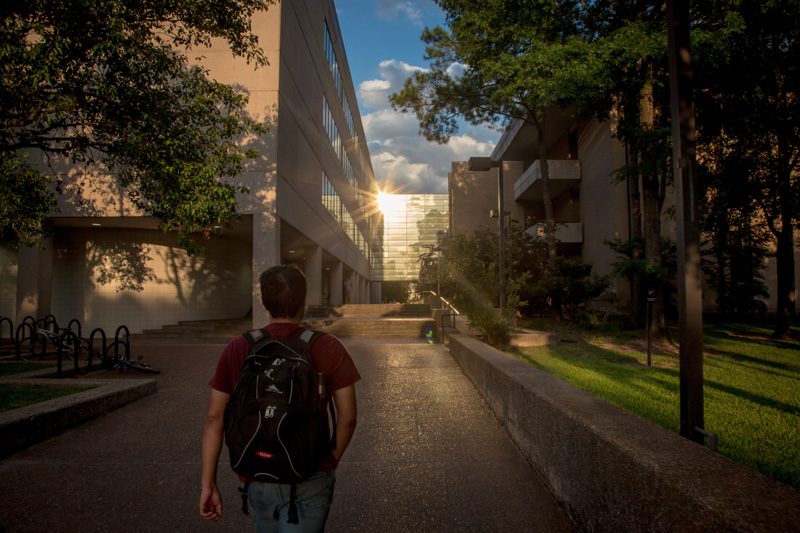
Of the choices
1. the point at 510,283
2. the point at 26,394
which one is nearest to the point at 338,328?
the point at 510,283

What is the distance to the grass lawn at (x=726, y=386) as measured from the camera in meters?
4.30

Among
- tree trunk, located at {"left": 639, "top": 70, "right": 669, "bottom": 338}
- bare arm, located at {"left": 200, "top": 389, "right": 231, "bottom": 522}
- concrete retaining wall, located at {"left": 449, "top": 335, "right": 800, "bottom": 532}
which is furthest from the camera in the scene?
tree trunk, located at {"left": 639, "top": 70, "right": 669, "bottom": 338}

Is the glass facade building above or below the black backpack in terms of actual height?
above

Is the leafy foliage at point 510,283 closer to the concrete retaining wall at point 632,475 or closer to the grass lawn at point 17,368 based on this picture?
the concrete retaining wall at point 632,475

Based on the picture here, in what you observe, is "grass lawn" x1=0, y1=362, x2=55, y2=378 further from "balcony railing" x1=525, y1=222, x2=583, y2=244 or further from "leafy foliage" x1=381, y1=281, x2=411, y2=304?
"leafy foliage" x1=381, y1=281, x2=411, y2=304

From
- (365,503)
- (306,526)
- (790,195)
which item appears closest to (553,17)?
(790,195)

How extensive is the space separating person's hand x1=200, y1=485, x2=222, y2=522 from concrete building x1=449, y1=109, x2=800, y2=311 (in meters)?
15.0

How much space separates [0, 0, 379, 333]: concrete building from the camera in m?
15.9

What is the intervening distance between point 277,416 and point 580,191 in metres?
26.5

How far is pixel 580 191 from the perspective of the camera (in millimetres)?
25766

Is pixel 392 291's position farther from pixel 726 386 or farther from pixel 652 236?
pixel 726 386

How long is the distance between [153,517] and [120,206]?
608 inches

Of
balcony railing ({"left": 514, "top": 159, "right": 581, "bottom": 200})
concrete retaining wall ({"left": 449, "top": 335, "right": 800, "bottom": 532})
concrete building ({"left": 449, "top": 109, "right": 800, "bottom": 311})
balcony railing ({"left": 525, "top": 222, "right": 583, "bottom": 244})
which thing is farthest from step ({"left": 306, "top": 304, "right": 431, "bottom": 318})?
concrete retaining wall ({"left": 449, "top": 335, "right": 800, "bottom": 532})

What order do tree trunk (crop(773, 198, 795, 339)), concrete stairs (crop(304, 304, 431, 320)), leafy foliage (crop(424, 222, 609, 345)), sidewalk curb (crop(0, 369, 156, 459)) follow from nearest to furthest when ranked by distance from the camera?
sidewalk curb (crop(0, 369, 156, 459)) → leafy foliage (crop(424, 222, 609, 345)) → tree trunk (crop(773, 198, 795, 339)) → concrete stairs (crop(304, 304, 431, 320))
